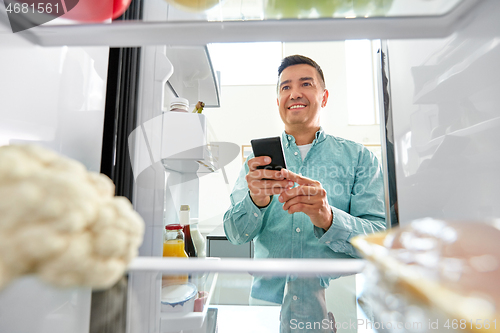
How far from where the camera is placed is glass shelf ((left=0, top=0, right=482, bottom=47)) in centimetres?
30

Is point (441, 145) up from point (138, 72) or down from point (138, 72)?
down

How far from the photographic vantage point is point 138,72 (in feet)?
1.72

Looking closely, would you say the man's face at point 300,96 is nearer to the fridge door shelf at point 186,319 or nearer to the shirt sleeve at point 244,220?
the shirt sleeve at point 244,220

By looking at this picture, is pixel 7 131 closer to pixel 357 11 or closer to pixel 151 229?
pixel 151 229

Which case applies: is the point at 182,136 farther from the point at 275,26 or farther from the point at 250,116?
the point at 250,116

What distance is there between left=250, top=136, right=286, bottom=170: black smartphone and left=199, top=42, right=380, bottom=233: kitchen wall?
0.91 m

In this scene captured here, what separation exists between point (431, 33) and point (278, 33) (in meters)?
0.19

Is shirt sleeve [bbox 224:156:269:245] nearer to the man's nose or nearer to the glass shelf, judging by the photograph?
the man's nose

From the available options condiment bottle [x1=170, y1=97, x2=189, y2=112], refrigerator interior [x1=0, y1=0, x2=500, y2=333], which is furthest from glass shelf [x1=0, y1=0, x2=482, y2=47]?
condiment bottle [x1=170, y1=97, x2=189, y2=112]

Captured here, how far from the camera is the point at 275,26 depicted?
0.98 ft

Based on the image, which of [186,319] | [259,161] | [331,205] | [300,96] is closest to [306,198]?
[259,161]

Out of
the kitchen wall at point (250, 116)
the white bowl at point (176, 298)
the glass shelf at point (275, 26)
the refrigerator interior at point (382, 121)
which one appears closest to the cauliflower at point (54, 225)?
the refrigerator interior at point (382, 121)

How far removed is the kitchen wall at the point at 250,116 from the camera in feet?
4.99

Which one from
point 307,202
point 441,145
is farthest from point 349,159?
point 441,145
